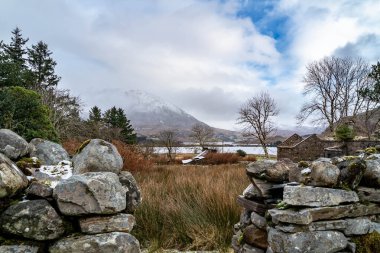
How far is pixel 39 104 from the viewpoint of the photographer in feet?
14.1

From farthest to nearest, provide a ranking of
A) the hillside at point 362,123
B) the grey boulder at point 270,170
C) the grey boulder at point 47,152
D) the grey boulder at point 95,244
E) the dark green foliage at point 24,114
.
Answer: the hillside at point 362,123 → the dark green foliage at point 24,114 → the grey boulder at point 270,170 → the grey boulder at point 47,152 → the grey boulder at point 95,244

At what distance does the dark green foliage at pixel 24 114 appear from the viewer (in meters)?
3.71

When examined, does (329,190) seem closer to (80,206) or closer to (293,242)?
(293,242)

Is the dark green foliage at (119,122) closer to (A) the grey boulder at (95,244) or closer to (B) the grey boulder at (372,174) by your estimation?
(B) the grey boulder at (372,174)

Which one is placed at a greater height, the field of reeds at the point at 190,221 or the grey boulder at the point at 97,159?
the grey boulder at the point at 97,159

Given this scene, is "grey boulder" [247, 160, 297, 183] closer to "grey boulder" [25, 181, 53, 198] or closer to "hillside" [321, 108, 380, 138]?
"grey boulder" [25, 181, 53, 198]

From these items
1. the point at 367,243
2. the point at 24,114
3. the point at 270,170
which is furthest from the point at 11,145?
the point at 367,243

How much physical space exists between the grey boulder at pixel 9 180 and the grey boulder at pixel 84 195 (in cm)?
26

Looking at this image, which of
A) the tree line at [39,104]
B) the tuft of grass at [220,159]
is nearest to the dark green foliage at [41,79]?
the tree line at [39,104]

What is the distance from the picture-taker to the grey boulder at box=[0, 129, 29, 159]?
7.79 feet

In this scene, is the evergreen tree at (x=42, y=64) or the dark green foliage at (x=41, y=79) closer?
the dark green foliage at (x=41, y=79)

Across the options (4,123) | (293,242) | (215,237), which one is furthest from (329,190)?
(4,123)

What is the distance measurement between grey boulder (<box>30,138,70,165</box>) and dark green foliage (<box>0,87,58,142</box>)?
1.06m

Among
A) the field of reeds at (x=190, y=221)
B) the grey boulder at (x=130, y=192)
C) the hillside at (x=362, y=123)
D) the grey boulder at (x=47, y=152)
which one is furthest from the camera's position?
the hillside at (x=362, y=123)
